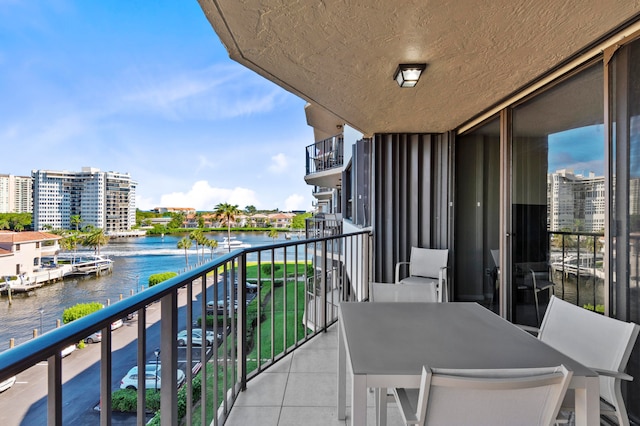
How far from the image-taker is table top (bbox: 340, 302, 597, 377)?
41.4 inches

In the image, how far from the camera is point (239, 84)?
3253 centimetres

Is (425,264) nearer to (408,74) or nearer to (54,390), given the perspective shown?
(408,74)

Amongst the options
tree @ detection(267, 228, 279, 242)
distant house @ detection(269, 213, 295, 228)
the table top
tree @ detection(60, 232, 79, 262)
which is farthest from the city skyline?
the table top

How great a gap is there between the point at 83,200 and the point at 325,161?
13.7 meters

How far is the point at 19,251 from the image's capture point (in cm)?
720

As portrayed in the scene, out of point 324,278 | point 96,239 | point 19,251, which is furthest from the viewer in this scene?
point 96,239

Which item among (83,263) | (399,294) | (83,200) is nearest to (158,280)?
(399,294)

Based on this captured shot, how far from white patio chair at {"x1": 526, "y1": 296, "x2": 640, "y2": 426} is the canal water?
65.8 inches

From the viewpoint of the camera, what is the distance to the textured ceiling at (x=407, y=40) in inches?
62.6

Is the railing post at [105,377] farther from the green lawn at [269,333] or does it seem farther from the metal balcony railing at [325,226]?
the metal balcony railing at [325,226]

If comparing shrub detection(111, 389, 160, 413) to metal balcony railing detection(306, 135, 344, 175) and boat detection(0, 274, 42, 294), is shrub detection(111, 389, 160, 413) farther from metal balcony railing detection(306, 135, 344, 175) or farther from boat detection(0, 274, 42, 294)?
boat detection(0, 274, 42, 294)

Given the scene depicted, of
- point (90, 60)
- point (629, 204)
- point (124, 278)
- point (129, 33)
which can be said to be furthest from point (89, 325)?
point (90, 60)

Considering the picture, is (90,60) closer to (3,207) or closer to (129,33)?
(129,33)

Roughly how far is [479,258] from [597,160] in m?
1.88
